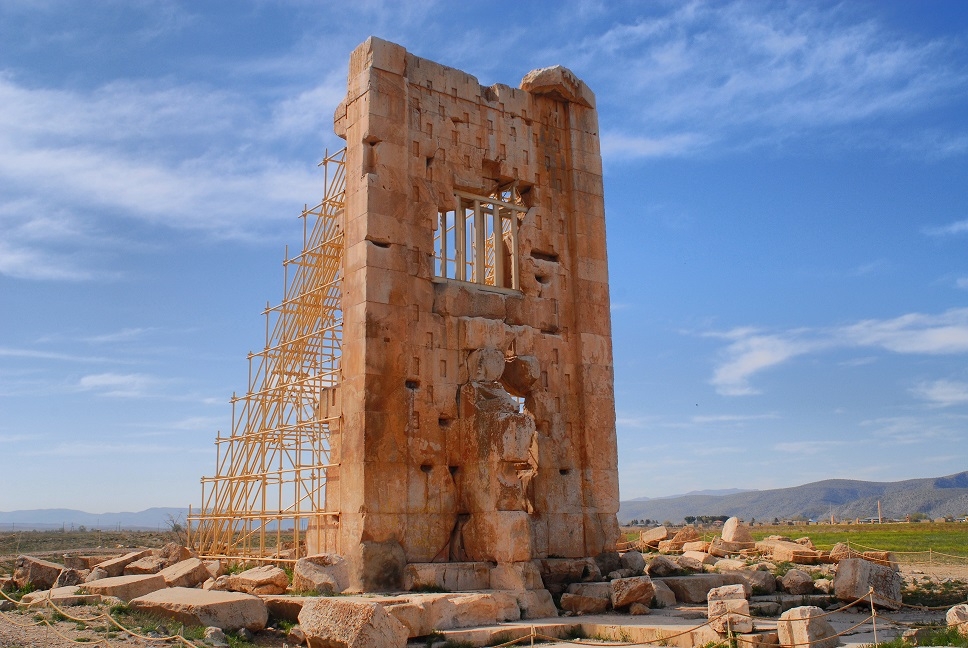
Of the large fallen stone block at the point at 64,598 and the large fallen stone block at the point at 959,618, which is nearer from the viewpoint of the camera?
the large fallen stone block at the point at 959,618

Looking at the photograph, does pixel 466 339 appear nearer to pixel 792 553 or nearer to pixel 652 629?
pixel 652 629

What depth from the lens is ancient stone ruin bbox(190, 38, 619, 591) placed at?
14.2 m

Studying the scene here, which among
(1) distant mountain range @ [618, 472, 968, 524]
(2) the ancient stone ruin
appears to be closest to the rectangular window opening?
(2) the ancient stone ruin

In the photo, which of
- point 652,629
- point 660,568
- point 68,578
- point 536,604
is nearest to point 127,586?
point 68,578

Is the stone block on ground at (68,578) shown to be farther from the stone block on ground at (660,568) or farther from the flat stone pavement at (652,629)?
the stone block on ground at (660,568)

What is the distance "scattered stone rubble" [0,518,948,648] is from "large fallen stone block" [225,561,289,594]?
0.02 metres

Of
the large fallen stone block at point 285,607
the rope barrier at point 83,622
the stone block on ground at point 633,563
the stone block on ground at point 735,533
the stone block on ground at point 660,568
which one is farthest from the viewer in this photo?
the stone block on ground at point 735,533

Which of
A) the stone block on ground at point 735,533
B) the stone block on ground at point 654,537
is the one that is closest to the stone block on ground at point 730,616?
the stone block on ground at point 735,533

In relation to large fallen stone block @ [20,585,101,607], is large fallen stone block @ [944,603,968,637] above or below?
below

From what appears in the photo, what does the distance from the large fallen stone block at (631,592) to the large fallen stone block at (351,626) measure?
450 centimetres

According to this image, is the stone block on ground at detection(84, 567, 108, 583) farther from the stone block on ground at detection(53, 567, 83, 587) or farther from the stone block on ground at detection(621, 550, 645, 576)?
the stone block on ground at detection(621, 550, 645, 576)

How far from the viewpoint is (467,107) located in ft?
54.9

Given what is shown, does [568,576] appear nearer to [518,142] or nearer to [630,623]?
[630,623]

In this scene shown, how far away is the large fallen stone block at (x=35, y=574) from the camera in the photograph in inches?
567
